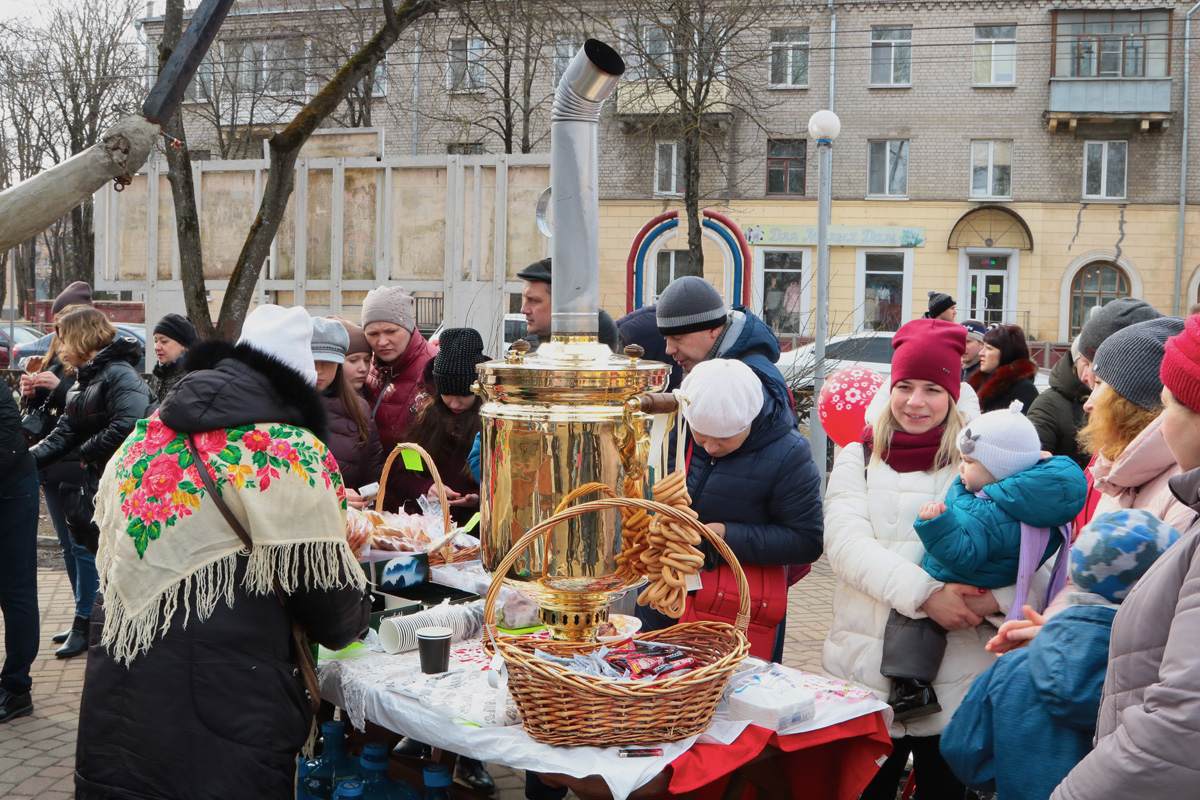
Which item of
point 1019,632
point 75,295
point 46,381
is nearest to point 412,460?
point 1019,632

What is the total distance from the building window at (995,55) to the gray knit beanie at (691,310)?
84.9 feet

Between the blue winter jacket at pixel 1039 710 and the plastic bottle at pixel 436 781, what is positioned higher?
the blue winter jacket at pixel 1039 710

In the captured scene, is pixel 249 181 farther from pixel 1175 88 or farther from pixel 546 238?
pixel 1175 88

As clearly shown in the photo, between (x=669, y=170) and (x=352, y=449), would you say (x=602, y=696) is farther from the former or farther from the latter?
(x=669, y=170)

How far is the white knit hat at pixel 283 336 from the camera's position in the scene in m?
2.49

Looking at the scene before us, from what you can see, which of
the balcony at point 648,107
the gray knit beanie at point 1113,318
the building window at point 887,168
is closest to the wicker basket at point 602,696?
the gray knit beanie at point 1113,318

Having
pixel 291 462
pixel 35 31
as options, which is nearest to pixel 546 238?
pixel 291 462

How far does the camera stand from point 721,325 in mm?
3629

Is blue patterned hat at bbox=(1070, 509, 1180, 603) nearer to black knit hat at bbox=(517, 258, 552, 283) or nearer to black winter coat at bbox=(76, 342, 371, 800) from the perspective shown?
black winter coat at bbox=(76, 342, 371, 800)

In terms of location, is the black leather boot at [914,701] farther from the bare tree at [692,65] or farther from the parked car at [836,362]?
the bare tree at [692,65]

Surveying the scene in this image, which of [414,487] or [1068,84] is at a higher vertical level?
[1068,84]

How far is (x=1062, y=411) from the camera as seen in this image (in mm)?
5059

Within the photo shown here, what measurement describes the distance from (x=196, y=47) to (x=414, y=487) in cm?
202

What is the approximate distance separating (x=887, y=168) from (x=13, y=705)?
2543 cm
